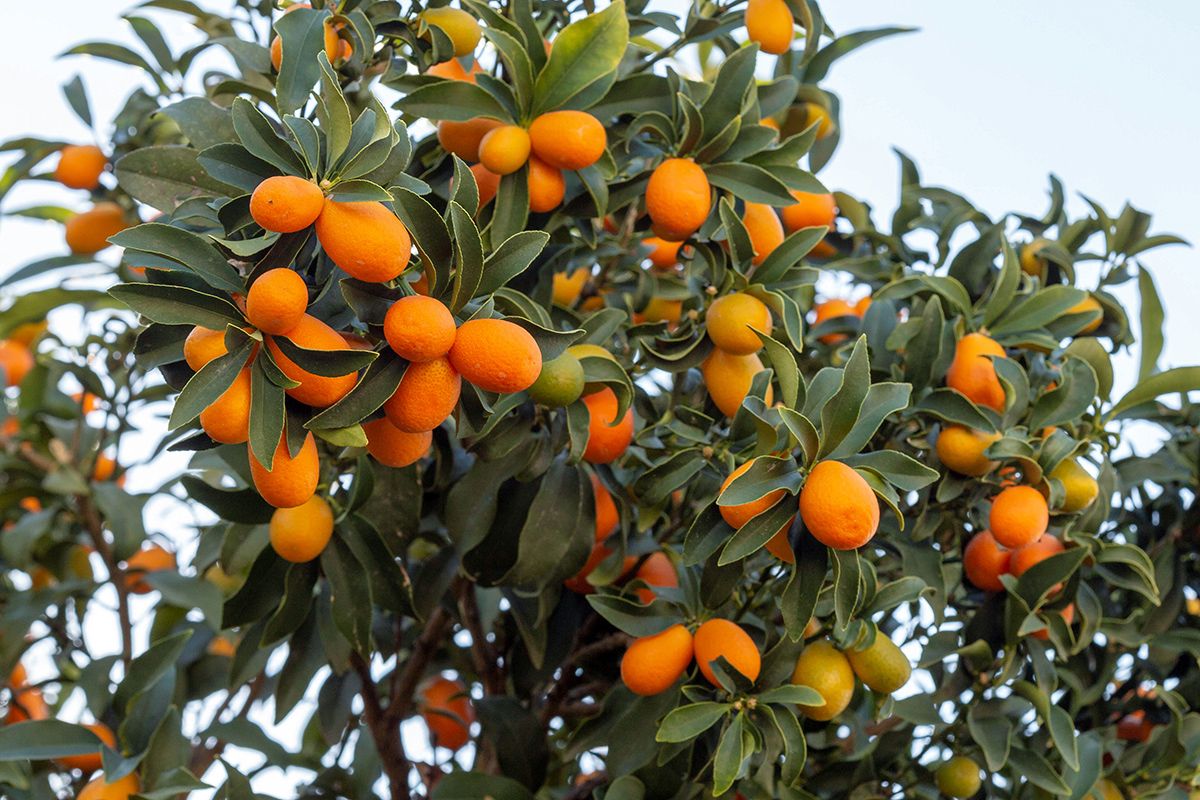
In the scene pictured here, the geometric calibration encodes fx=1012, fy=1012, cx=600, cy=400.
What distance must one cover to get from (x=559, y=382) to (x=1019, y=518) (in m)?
0.43

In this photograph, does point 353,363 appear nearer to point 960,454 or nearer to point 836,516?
point 836,516

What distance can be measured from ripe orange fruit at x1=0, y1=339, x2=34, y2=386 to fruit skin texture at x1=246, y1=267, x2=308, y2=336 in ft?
5.24

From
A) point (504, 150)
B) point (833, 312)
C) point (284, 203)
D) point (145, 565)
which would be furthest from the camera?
point (145, 565)

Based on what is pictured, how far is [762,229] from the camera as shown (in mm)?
993

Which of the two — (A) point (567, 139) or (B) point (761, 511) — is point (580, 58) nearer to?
(A) point (567, 139)

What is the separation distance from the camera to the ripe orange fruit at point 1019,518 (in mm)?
881

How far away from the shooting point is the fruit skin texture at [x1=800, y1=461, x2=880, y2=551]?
27.8 inches

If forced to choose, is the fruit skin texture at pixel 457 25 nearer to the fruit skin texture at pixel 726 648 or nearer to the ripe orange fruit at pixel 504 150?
the ripe orange fruit at pixel 504 150

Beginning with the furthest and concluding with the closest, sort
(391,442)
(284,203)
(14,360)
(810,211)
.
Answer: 1. (14,360)
2. (810,211)
3. (391,442)
4. (284,203)

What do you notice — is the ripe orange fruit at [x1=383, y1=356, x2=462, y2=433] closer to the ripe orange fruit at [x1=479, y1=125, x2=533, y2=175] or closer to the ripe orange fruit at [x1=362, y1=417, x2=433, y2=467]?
the ripe orange fruit at [x1=362, y1=417, x2=433, y2=467]

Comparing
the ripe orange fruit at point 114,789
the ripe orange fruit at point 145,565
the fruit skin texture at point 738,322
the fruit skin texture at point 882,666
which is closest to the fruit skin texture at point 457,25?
the fruit skin texture at point 738,322

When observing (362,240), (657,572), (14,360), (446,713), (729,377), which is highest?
(362,240)

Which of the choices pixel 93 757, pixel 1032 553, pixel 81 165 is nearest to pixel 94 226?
pixel 81 165

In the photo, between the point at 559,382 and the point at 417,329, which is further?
the point at 559,382
